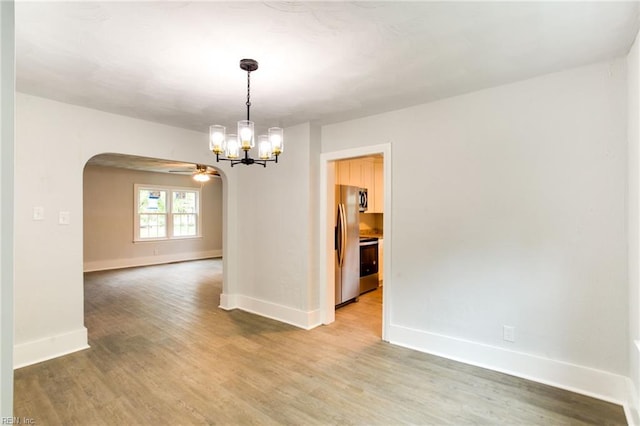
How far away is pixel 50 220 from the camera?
316 cm

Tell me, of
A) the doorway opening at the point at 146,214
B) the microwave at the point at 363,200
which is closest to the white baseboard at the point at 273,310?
the doorway opening at the point at 146,214

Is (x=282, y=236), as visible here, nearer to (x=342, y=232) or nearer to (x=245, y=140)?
(x=342, y=232)

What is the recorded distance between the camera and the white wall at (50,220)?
299 cm

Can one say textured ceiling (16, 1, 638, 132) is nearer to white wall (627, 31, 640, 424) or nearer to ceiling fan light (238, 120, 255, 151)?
white wall (627, 31, 640, 424)

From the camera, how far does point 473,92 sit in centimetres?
293

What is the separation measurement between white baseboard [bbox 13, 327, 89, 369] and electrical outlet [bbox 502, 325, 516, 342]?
4122 mm

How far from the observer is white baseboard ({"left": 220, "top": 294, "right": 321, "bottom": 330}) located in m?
3.94

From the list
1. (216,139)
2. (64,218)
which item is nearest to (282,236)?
(216,139)

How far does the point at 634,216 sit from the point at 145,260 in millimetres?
9459

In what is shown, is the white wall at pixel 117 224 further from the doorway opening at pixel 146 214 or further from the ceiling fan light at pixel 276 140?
the ceiling fan light at pixel 276 140

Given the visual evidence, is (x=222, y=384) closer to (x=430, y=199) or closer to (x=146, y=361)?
(x=146, y=361)

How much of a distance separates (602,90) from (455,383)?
8.38 feet

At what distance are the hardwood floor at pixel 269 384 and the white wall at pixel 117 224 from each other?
462 cm

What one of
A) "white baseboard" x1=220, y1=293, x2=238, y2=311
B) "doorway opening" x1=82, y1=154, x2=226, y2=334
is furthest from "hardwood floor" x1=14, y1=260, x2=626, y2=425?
"doorway opening" x1=82, y1=154, x2=226, y2=334
